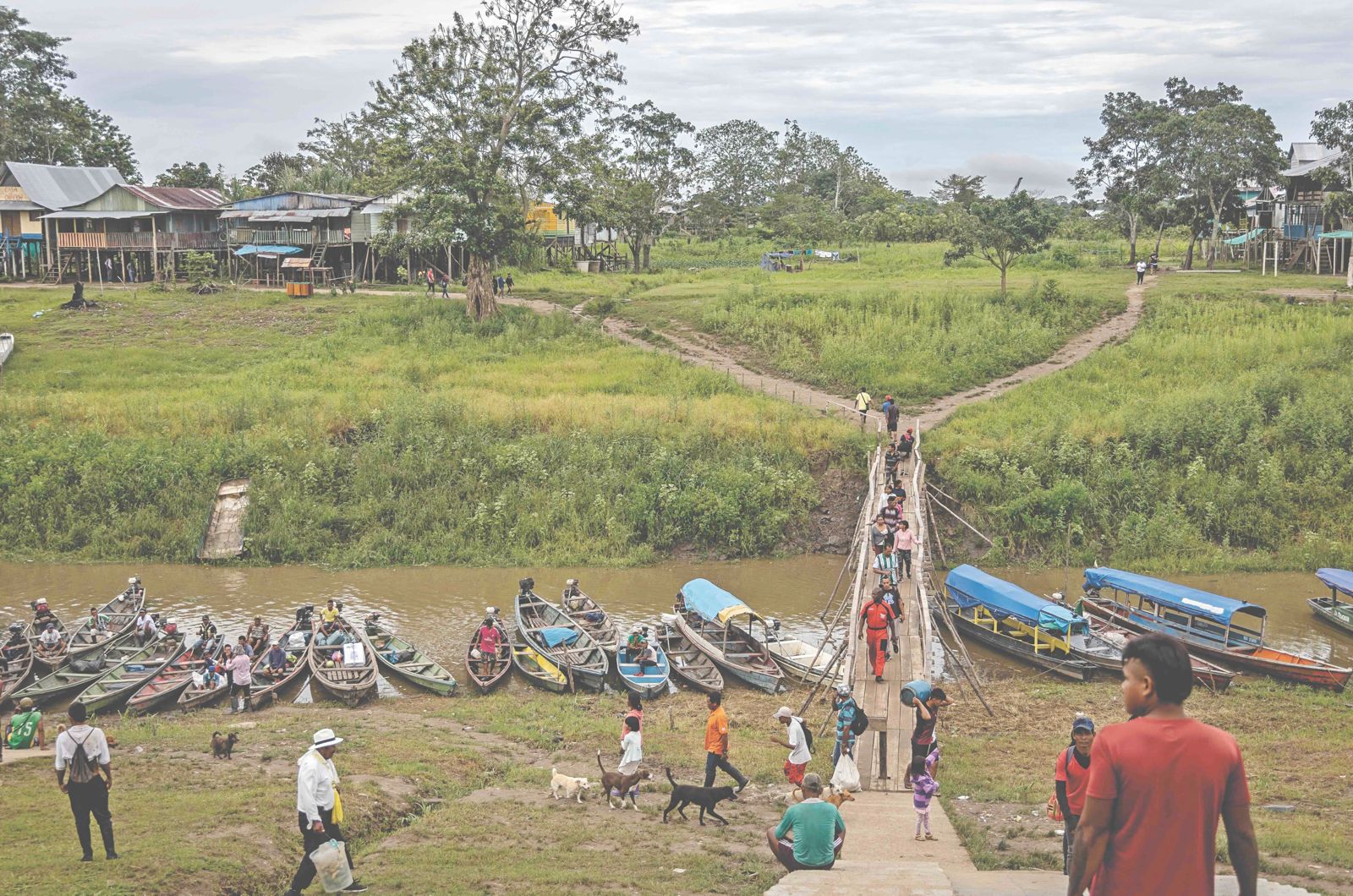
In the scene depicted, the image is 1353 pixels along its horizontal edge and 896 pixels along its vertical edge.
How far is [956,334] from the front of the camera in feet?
137

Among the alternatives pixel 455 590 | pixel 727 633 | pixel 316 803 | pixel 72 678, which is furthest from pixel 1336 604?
pixel 72 678

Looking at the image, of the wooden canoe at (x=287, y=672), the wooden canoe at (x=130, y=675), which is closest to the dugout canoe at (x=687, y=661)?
the wooden canoe at (x=287, y=672)

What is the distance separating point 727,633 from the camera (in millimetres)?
23312

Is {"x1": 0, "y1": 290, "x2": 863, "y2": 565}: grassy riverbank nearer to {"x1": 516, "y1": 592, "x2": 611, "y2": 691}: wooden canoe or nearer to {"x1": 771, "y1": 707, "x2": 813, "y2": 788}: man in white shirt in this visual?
{"x1": 516, "y1": 592, "x2": 611, "y2": 691}: wooden canoe

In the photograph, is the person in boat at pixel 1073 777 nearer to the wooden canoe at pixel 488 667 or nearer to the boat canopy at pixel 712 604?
the boat canopy at pixel 712 604

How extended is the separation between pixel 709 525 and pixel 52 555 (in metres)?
17.6

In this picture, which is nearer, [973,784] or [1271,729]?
[973,784]

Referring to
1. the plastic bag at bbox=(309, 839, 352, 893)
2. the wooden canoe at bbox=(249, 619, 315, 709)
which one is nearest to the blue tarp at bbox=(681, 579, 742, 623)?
the wooden canoe at bbox=(249, 619, 315, 709)

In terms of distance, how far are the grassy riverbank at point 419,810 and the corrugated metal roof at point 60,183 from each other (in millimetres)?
49167

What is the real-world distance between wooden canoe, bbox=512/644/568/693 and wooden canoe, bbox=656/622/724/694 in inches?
84.5

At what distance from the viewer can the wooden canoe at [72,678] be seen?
826 inches

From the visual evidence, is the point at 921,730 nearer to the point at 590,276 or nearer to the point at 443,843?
the point at 443,843

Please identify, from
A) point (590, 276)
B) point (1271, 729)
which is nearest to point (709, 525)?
point (1271, 729)

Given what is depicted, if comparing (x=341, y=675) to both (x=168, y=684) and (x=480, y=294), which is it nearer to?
(x=168, y=684)
